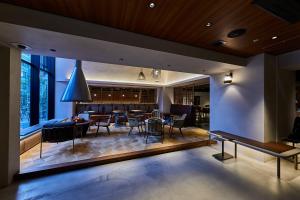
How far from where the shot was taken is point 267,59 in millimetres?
3416

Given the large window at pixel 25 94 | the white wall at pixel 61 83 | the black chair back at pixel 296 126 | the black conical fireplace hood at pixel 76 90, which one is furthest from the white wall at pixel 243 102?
the white wall at pixel 61 83

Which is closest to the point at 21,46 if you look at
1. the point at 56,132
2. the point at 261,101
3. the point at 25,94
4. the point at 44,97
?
the point at 56,132

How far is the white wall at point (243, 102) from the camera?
3.42 metres

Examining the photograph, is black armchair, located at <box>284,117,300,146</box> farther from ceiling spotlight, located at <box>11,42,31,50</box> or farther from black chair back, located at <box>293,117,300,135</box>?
ceiling spotlight, located at <box>11,42,31,50</box>

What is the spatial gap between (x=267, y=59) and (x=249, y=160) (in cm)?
258

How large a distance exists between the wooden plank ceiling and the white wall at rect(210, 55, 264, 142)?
968mm

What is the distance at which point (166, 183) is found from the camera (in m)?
2.48

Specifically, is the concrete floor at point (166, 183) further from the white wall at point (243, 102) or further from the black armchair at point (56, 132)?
the black armchair at point (56, 132)

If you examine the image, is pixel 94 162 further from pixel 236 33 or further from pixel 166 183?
pixel 236 33

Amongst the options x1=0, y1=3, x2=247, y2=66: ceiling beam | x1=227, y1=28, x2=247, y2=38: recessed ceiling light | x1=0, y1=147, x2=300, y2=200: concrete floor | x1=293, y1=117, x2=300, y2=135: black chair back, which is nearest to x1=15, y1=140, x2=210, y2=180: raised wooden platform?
x1=0, y1=147, x2=300, y2=200: concrete floor

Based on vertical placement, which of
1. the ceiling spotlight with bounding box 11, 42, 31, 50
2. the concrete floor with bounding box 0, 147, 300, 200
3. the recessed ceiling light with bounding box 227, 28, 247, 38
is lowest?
the concrete floor with bounding box 0, 147, 300, 200

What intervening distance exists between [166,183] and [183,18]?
2.76 metres

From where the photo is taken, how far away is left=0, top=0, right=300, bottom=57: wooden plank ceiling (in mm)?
1705

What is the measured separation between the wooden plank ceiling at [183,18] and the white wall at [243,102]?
97 centimetres
